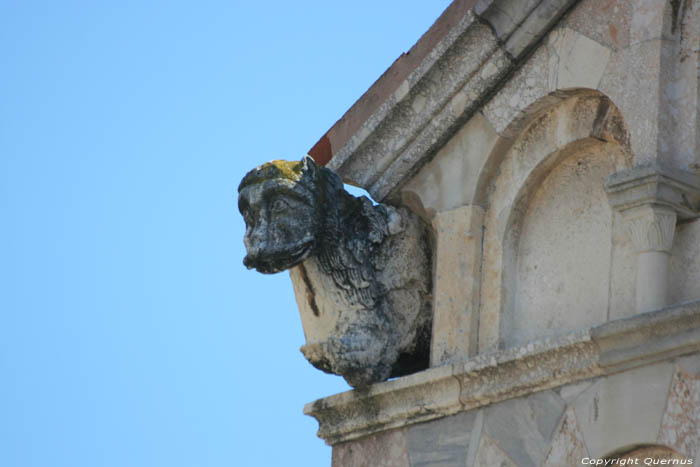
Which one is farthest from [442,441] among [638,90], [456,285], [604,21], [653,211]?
[604,21]

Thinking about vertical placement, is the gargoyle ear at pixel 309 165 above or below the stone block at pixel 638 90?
above

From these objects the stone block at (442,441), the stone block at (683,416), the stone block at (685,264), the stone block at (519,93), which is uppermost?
the stone block at (519,93)

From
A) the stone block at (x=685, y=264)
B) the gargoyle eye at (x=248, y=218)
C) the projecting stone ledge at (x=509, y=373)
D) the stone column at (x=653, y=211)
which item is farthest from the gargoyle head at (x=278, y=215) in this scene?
the stone block at (x=685, y=264)

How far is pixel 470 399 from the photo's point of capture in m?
7.51

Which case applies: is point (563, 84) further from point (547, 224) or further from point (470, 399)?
point (470, 399)

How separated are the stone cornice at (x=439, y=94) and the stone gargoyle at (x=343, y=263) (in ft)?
0.77

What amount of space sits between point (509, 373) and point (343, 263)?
43.7 inches

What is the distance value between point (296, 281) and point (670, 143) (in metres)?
2.06

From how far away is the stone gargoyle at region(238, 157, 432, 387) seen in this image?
789 centimetres

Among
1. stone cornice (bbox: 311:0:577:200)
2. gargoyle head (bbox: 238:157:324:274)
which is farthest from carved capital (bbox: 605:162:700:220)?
gargoyle head (bbox: 238:157:324:274)

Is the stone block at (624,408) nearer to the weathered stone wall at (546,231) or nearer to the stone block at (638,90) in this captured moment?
the weathered stone wall at (546,231)

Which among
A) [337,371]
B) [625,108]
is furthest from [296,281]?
[625,108]

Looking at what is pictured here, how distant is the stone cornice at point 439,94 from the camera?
779 centimetres

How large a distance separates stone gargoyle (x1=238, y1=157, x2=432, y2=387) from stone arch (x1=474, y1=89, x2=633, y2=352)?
487mm
